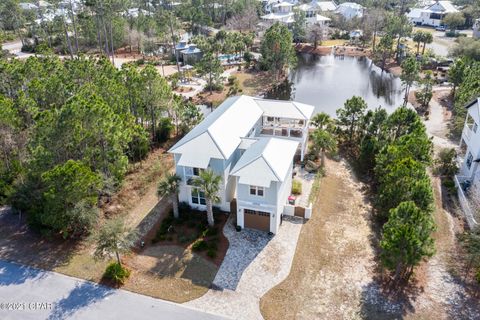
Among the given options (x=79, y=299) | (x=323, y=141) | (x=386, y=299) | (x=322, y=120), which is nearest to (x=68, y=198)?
(x=79, y=299)

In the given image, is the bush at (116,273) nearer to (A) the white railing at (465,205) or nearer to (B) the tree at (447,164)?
(A) the white railing at (465,205)

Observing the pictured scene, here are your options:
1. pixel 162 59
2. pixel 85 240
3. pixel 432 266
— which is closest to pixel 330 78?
pixel 162 59

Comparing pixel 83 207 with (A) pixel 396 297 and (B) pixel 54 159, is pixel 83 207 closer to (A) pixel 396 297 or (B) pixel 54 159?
(B) pixel 54 159

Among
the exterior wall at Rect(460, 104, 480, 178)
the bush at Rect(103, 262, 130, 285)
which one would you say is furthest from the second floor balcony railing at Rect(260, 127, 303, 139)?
the bush at Rect(103, 262, 130, 285)

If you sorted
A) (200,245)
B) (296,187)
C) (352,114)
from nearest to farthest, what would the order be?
(200,245) → (296,187) → (352,114)

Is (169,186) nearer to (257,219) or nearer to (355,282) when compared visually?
(257,219)

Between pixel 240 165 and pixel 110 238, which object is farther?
pixel 240 165
